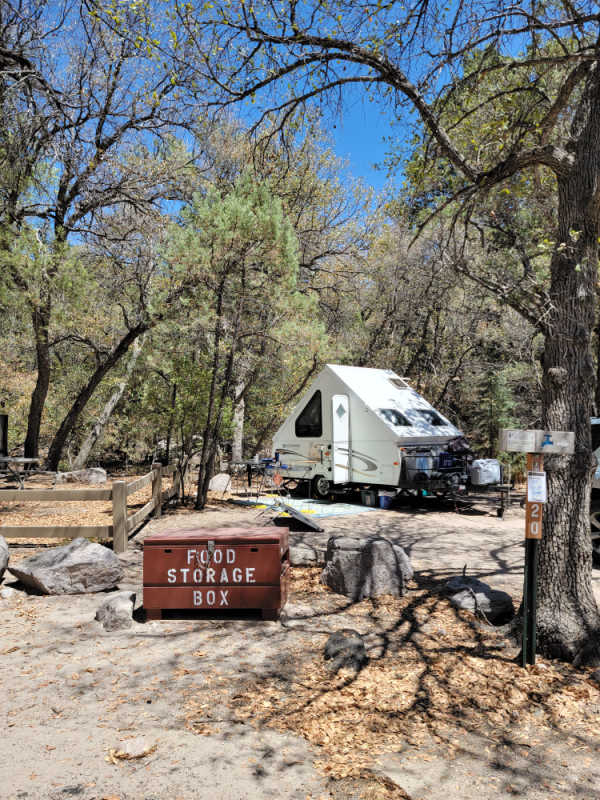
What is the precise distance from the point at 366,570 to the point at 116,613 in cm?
257

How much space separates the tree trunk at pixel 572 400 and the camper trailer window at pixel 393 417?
7824 millimetres

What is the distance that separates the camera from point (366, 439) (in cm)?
1345

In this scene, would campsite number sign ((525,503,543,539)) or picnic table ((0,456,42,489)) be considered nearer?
campsite number sign ((525,503,543,539))

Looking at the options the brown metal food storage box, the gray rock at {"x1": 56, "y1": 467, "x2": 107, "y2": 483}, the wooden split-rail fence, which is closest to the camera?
the brown metal food storage box

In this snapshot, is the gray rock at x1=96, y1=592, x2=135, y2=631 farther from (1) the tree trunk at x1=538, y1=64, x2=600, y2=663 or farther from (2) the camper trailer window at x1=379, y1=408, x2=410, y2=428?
(2) the camper trailer window at x1=379, y1=408, x2=410, y2=428

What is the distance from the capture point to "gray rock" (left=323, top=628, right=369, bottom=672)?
474cm

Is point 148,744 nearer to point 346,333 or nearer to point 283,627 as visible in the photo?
point 283,627

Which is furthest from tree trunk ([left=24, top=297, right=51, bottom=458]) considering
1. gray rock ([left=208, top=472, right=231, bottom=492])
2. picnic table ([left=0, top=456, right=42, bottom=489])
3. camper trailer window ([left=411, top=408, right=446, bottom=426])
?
camper trailer window ([left=411, top=408, right=446, bottom=426])

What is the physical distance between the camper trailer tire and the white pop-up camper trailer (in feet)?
0.08

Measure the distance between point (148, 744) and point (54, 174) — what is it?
13282 millimetres

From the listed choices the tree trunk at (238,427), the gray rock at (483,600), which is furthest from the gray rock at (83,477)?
the gray rock at (483,600)

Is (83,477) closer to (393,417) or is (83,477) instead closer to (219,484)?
(219,484)

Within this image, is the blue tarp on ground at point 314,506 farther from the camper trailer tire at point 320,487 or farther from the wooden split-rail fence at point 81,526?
the wooden split-rail fence at point 81,526

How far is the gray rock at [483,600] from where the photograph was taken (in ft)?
19.4
